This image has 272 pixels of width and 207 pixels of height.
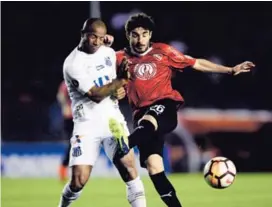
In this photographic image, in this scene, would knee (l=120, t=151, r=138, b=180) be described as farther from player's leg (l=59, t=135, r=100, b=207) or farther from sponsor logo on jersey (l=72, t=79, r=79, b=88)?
sponsor logo on jersey (l=72, t=79, r=79, b=88)

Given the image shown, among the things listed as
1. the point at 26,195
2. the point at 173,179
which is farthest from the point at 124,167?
the point at 173,179

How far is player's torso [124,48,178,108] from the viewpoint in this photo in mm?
8336

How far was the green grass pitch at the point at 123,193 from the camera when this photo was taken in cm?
1035

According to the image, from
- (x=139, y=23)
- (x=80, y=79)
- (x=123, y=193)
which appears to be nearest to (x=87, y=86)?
(x=80, y=79)

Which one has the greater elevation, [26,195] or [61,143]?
[61,143]

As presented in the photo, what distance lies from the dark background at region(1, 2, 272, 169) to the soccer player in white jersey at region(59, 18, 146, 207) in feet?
34.6

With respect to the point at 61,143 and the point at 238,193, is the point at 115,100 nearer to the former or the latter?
the point at 238,193

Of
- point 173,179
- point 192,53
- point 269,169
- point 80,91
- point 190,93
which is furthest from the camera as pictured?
point 192,53

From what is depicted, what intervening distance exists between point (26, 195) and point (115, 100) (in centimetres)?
441

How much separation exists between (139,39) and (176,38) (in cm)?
1606

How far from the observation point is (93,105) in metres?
7.67

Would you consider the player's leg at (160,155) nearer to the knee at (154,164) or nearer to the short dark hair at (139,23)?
the knee at (154,164)

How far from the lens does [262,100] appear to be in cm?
2178

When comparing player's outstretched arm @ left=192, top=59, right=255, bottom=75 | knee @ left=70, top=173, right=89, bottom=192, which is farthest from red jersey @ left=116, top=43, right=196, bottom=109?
knee @ left=70, top=173, right=89, bottom=192
